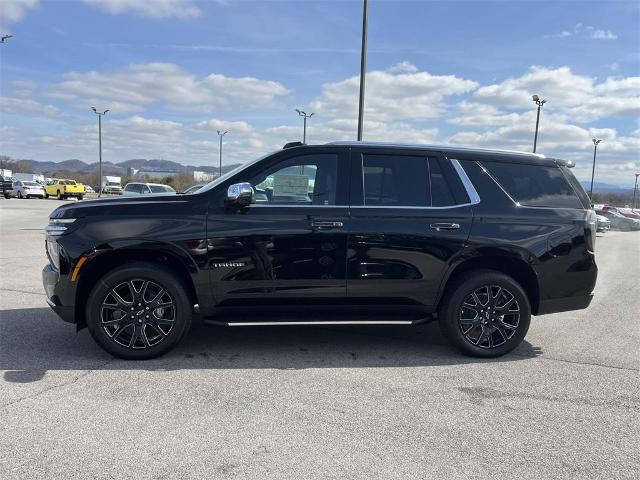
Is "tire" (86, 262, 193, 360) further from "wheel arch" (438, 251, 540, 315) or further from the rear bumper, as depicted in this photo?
the rear bumper

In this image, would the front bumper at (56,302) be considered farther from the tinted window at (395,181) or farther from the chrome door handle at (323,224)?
the tinted window at (395,181)

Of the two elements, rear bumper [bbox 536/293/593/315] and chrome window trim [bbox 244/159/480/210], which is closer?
chrome window trim [bbox 244/159/480/210]

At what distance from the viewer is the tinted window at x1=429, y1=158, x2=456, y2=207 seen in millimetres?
4699

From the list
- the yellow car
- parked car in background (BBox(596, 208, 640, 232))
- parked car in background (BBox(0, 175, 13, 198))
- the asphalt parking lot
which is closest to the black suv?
the asphalt parking lot

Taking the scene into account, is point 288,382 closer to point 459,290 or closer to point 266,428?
point 266,428

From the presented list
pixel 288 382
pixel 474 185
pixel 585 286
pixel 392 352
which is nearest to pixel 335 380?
pixel 288 382

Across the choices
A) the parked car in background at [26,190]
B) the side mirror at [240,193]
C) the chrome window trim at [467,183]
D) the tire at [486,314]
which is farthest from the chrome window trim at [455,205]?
the parked car in background at [26,190]

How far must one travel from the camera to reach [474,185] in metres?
4.78

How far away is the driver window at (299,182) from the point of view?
15.0ft

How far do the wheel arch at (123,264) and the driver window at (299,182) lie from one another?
87cm

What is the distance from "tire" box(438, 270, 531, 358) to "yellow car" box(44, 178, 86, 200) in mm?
46007

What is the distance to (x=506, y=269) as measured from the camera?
4.93m

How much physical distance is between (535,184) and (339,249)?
2.05 meters

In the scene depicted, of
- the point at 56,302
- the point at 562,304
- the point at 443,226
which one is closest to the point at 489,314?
the point at 562,304
